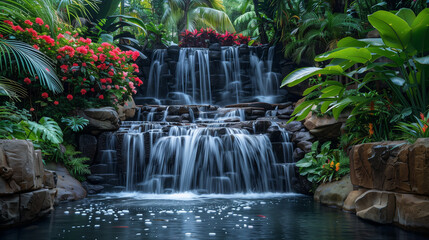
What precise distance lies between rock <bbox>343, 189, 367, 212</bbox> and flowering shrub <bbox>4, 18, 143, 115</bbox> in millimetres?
6241

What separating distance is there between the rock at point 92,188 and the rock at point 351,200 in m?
5.39

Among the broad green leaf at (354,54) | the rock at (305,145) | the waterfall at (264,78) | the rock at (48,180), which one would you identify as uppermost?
the waterfall at (264,78)

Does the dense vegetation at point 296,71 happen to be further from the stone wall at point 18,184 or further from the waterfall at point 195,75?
the waterfall at point 195,75

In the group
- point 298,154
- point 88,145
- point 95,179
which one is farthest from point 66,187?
point 298,154

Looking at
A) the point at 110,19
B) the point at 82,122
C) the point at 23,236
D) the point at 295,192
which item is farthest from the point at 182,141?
the point at 110,19

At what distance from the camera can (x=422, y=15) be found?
5.09m

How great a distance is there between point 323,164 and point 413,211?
11.2ft

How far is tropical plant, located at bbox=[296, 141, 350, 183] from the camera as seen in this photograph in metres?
7.19

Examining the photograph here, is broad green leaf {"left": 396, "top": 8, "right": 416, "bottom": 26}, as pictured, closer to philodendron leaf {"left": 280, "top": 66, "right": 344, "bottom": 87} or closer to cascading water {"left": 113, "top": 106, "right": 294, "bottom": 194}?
philodendron leaf {"left": 280, "top": 66, "right": 344, "bottom": 87}

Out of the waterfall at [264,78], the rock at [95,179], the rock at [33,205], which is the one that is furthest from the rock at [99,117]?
the waterfall at [264,78]

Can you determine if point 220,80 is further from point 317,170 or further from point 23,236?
point 23,236

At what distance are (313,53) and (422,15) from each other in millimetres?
7702

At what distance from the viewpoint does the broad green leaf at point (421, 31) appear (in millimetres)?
5066

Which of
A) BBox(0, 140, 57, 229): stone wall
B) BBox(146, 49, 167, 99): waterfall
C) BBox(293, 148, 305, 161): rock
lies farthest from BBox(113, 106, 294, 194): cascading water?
BBox(146, 49, 167, 99): waterfall
